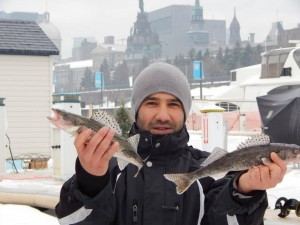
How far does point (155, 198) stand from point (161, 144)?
0.81 feet

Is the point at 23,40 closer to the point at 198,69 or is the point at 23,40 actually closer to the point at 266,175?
the point at 266,175

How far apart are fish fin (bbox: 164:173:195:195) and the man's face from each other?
0.83ft

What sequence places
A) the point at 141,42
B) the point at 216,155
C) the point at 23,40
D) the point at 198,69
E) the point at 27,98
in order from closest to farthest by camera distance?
1. the point at 216,155
2. the point at 27,98
3. the point at 23,40
4. the point at 198,69
5. the point at 141,42

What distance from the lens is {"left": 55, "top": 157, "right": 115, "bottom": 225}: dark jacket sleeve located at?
232 centimetres

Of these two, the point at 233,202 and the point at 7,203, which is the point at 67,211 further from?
the point at 7,203

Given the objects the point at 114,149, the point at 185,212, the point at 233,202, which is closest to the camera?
the point at 114,149

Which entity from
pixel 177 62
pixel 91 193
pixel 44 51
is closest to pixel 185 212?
pixel 91 193

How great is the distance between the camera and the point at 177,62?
108812mm

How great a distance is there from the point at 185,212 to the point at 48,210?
510cm

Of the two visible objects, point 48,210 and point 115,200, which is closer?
point 115,200

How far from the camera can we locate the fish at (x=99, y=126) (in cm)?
209

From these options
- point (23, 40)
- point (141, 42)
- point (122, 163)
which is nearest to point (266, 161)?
point (122, 163)

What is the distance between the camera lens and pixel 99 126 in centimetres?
215

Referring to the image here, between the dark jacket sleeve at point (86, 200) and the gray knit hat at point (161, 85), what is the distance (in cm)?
48
